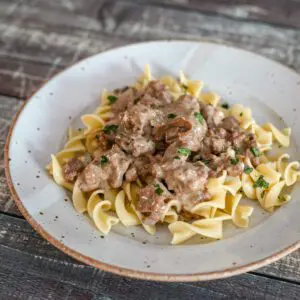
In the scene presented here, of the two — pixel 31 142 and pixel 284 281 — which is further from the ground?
pixel 284 281

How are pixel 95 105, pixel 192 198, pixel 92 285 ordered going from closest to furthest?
pixel 92 285 < pixel 192 198 < pixel 95 105

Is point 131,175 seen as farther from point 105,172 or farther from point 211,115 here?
point 211,115

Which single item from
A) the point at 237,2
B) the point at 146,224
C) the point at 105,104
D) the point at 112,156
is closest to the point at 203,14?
the point at 237,2

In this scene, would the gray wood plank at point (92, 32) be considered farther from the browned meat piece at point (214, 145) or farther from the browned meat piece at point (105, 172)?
the browned meat piece at point (214, 145)

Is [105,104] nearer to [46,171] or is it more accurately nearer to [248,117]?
[46,171]

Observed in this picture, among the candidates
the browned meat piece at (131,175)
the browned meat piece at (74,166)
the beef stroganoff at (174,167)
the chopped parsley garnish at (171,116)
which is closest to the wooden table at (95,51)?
the beef stroganoff at (174,167)

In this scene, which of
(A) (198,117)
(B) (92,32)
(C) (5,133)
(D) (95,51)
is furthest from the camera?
(B) (92,32)

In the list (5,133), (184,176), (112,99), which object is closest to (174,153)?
(184,176)
